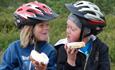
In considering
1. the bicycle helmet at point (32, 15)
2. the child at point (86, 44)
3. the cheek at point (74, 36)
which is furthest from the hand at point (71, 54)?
the bicycle helmet at point (32, 15)

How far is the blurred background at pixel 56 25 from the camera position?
33.3 ft

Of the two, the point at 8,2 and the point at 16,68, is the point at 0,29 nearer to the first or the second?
the point at 8,2

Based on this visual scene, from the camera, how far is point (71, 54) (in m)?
4.95

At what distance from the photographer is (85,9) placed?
16.8 feet

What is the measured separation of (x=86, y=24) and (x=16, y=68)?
2.87ft

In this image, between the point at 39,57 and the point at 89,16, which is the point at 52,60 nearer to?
the point at 39,57

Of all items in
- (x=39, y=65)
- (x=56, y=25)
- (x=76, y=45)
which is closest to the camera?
(x=39, y=65)

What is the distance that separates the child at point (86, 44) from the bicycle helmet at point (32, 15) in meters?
0.23

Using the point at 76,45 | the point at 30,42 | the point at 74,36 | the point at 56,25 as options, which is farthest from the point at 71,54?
the point at 56,25

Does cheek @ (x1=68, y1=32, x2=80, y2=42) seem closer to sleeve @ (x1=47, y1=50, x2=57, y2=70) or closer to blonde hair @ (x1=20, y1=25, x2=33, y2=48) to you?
sleeve @ (x1=47, y1=50, x2=57, y2=70)

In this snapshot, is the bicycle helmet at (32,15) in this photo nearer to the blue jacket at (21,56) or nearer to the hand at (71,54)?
the blue jacket at (21,56)

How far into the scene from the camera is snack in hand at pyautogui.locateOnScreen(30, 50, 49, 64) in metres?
4.74

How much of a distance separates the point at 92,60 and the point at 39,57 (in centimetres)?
60

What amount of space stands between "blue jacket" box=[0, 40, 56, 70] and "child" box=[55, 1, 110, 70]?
84 millimetres
